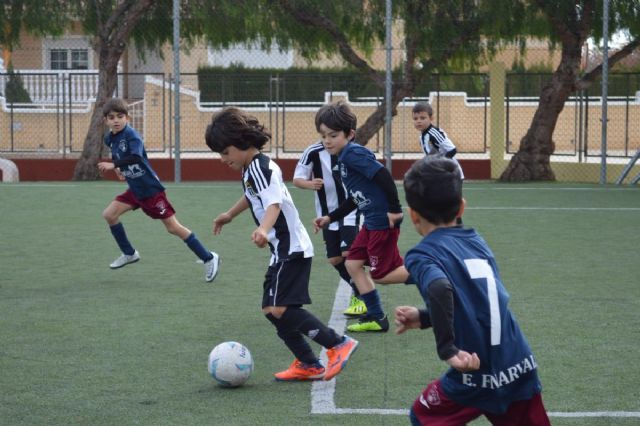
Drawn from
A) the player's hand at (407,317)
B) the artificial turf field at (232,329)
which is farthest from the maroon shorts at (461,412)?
the artificial turf field at (232,329)

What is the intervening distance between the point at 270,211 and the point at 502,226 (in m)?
7.33

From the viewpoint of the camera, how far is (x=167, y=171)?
20.4 meters

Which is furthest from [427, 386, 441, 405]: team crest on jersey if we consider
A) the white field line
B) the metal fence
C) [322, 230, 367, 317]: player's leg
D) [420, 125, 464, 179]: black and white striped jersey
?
the metal fence

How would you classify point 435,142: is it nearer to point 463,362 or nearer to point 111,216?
point 111,216

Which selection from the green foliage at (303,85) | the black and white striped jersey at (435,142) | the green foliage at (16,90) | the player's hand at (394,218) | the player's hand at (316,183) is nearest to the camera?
the player's hand at (394,218)

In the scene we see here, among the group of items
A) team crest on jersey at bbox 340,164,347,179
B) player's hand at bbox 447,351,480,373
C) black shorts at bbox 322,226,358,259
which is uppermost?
team crest on jersey at bbox 340,164,347,179

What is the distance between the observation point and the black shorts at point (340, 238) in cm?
714

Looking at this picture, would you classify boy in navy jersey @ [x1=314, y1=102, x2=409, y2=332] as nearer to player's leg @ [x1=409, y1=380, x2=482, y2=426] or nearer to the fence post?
player's leg @ [x1=409, y1=380, x2=482, y2=426]

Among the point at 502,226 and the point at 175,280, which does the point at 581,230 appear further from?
the point at 175,280

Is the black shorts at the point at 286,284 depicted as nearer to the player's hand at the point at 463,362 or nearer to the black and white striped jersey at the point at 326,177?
the black and white striped jersey at the point at 326,177

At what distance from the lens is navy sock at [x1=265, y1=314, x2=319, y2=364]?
17.5ft

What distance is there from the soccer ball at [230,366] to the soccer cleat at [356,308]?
1875mm

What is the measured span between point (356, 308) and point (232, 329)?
0.95m

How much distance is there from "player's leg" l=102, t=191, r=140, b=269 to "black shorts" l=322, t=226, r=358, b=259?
2.61 meters
